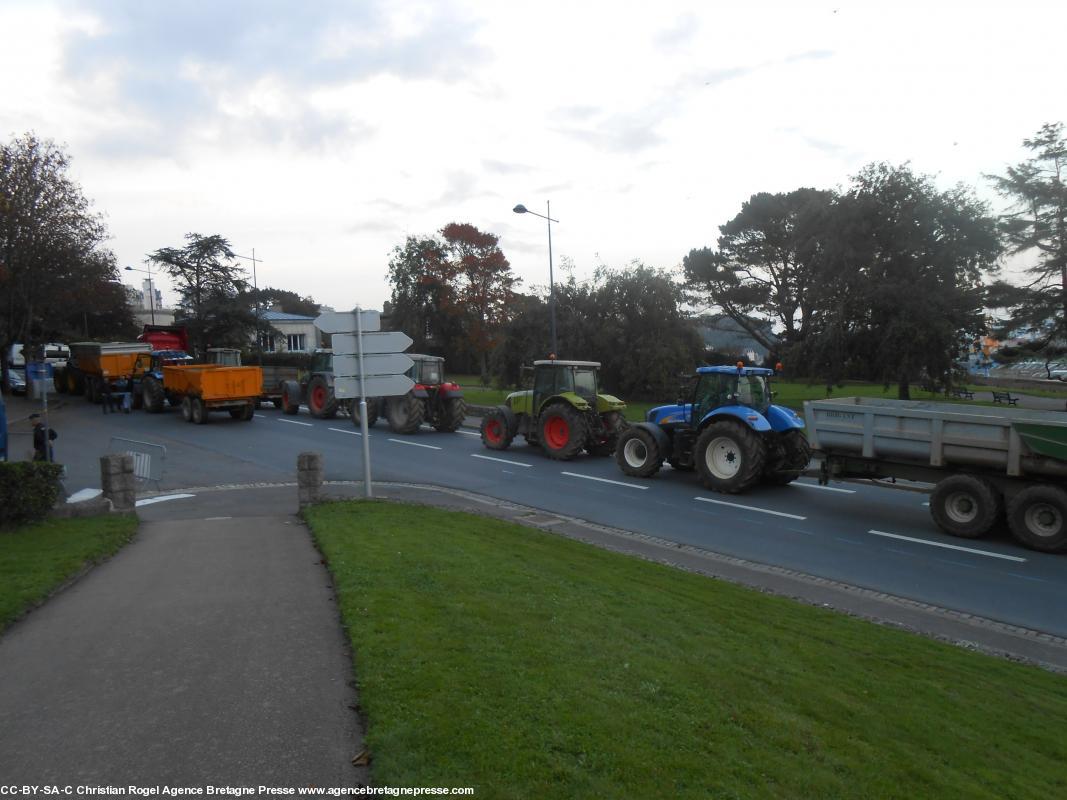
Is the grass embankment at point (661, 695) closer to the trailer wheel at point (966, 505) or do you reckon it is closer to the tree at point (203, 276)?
the trailer wheel at point (966, 505)

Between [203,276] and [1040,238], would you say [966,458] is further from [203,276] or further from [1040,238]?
[203,276]

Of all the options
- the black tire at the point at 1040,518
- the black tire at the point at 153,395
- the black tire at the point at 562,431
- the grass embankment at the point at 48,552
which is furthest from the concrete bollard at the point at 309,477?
the black tire at the point at 153,395

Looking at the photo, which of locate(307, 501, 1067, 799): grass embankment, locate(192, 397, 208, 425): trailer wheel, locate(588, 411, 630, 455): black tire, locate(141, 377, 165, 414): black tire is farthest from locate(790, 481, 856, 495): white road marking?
locate(141, 377, 165, 414): black tire

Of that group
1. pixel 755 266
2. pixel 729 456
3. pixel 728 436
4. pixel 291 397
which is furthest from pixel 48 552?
pixel 755 266

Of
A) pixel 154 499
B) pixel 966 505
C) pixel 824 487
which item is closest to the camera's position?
pixel 966 505

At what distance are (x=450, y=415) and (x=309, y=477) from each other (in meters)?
12.2

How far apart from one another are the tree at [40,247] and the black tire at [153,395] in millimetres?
5768

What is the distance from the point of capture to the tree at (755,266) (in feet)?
155

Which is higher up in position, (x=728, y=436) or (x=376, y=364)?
(x=376, y=364)

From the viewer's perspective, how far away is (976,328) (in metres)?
29.0

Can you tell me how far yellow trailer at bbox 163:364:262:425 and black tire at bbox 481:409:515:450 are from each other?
10.0 m

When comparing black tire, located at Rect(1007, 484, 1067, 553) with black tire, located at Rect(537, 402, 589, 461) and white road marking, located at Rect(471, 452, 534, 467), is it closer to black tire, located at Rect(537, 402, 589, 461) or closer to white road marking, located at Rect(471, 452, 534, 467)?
black tire, located at Rect(537, 402, 589, 461)

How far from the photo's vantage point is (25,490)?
9781mm

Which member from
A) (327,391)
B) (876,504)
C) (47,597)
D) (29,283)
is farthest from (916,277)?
(29,283)
